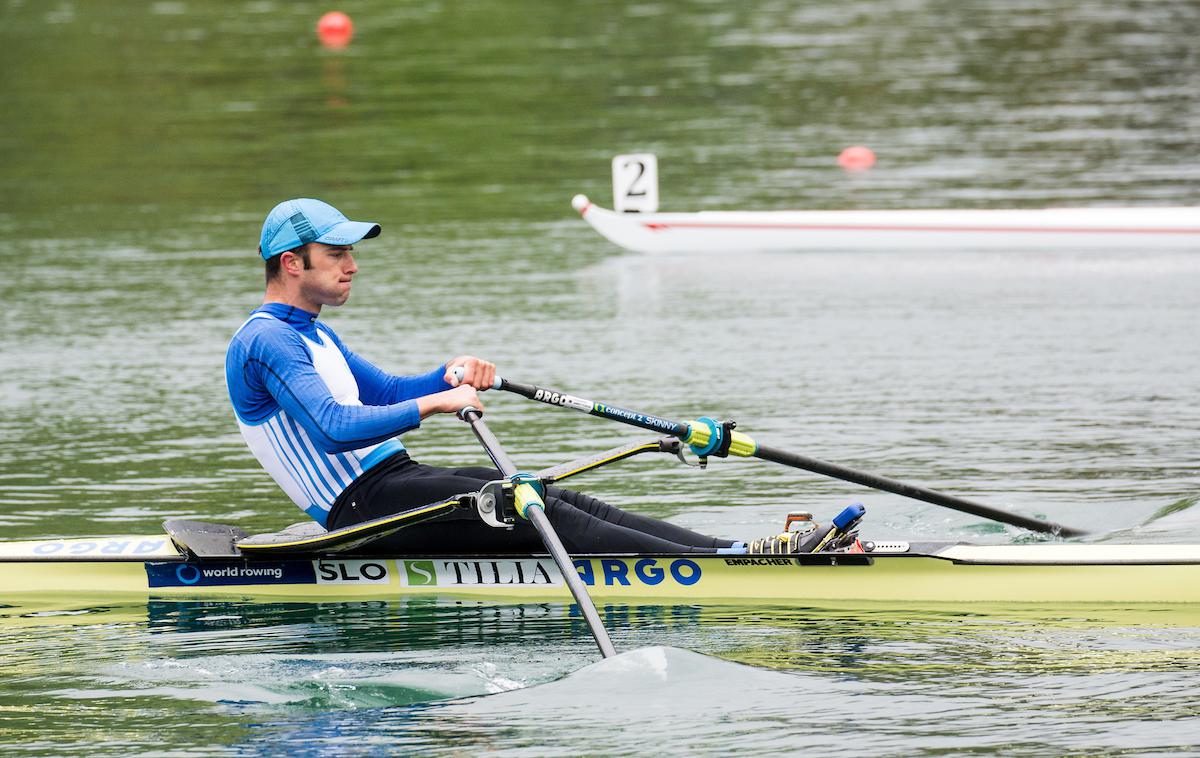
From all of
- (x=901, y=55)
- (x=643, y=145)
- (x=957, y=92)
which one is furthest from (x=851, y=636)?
(x=901, y=55)

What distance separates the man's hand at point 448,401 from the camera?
7082mm

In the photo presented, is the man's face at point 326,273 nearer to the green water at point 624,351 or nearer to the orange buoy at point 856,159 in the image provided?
the green water at point 624,351

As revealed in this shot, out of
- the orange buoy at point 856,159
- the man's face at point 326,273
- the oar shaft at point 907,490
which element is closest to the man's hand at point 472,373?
the man's face at point 326,273

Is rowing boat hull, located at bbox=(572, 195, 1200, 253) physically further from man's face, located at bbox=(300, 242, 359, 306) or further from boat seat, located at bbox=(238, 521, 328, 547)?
man's face, located at bbox=(300, 242, 359, 306)

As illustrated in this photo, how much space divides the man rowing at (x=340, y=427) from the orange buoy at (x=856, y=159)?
1380cm

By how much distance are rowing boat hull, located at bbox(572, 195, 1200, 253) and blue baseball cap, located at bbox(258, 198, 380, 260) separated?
32.4 ft

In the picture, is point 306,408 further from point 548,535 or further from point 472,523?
point 548,535

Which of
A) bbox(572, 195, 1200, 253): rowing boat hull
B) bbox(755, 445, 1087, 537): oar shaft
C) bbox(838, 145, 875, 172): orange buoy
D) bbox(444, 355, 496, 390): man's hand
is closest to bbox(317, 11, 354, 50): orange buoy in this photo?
bbox(838, 145, 875, 172): orange buoy

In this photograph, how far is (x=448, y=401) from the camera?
7.18m

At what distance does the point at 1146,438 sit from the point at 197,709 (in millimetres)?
5813

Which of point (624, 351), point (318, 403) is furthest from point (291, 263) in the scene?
point (624, 351)

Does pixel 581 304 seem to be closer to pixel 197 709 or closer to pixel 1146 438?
pixel 1146 438

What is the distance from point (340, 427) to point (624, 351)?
20.4 ft

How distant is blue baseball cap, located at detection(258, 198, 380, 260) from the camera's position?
719 centimetres
